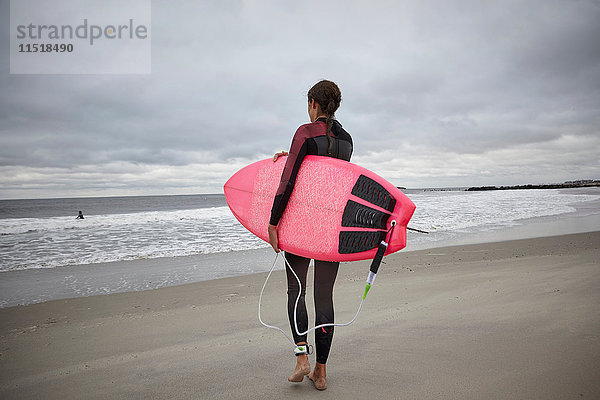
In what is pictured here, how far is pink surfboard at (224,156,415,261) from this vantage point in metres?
2.07

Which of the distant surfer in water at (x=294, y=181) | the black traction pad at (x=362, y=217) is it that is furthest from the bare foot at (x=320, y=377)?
the black traction pad at (x=362, y=217)

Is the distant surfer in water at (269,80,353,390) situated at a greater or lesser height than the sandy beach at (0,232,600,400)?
greater

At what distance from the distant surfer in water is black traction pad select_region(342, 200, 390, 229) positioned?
280 mm

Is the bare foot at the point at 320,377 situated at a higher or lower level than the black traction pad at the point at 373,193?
lower

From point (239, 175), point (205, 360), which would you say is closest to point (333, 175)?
point (239, 175)

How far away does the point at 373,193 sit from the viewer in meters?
2.14

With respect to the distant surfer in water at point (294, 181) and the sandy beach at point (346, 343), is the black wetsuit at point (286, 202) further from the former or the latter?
the sandy beach at point (346, 343)

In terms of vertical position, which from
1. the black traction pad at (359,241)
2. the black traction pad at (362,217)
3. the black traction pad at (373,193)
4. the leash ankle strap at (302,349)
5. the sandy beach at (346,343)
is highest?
the black traction pad at (373,193)

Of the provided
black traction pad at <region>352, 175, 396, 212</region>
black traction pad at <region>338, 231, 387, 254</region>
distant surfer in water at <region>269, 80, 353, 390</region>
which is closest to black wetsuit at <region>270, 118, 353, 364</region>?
distant surfer in water at <region>269, 80, 353, 390</region>

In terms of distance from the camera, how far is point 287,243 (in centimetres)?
212

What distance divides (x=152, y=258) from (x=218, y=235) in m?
3.20

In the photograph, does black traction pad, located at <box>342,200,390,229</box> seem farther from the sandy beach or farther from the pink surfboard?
the sandy beach

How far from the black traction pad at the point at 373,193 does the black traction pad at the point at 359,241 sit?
0.17 metres

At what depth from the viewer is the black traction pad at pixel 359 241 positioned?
2.09m
